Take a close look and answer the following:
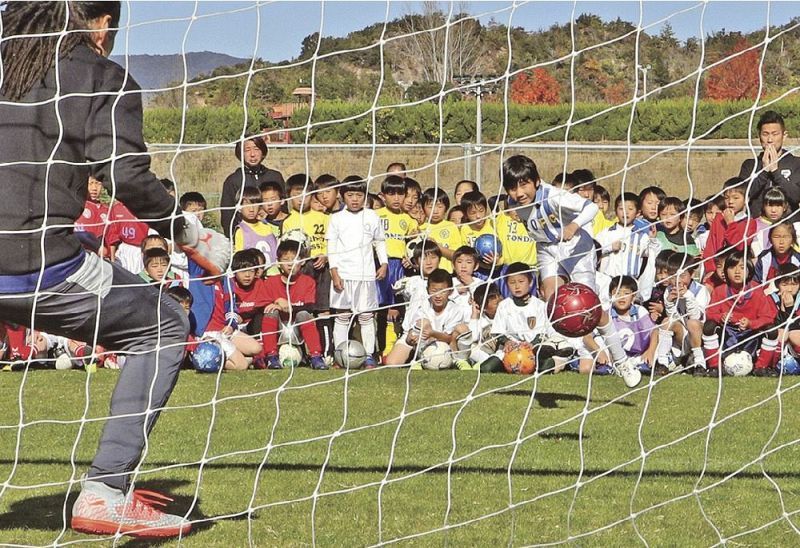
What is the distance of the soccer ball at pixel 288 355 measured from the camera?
33.7 ft

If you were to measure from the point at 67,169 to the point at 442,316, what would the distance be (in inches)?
248

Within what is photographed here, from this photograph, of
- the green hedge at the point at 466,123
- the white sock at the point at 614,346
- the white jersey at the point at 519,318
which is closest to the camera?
the white sock at the point at 614,346

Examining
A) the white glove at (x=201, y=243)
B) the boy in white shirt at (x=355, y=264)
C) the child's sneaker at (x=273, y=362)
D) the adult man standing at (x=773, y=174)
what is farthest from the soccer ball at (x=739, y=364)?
the white glove at (x=201, y=243)

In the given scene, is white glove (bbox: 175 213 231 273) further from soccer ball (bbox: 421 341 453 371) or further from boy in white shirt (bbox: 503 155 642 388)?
soccer ball (bbox: 421 341 453 371)

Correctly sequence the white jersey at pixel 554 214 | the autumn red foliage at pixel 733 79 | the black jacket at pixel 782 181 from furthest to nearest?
the autumn red foliage at pixel 733 79 < the black jacket at pixel 782 181 < the white jersey at pixel 554 214

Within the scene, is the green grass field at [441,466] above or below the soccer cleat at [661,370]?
above

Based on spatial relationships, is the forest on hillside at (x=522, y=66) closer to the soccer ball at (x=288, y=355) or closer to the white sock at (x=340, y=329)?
the white sock at (x=340, y=329)

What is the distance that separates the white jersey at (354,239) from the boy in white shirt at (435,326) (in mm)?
597

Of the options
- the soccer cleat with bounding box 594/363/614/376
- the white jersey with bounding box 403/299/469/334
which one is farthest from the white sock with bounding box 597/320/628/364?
the white jersey with bounding box 403/299/469/334

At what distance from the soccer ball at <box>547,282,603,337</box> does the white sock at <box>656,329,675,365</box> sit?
276cm

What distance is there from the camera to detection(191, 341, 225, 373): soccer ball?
9914mm

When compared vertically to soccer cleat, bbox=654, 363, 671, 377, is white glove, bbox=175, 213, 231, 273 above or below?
above

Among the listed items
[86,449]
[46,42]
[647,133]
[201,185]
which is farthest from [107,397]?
[647,133]

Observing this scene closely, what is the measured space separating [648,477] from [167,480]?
2.26 meters
